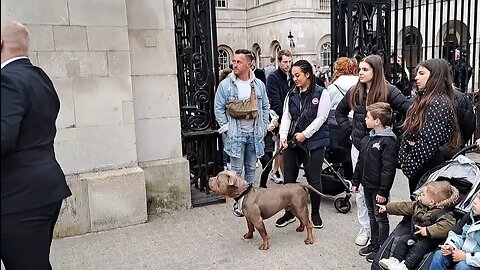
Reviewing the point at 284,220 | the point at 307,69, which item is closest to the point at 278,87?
the point at 307,69

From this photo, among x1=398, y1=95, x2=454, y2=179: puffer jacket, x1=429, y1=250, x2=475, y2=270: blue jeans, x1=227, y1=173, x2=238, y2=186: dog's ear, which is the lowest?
x1=429, y1=250, x2=475, y2=270: blue jeans

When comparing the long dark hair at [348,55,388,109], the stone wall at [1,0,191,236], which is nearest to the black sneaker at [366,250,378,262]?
the long dark hair at [348,55,388,109]

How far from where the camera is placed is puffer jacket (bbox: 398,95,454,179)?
3.71m

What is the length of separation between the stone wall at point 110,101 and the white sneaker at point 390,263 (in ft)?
9.45

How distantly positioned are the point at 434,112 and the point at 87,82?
11.3 feet

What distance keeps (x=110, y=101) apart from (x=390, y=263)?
332 cm

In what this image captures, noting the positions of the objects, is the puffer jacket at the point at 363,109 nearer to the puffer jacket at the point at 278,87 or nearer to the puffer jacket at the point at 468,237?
the puffer jacket at the point at 468,237

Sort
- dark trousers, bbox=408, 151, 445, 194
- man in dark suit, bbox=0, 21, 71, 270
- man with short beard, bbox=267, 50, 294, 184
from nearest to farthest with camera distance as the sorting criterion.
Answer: man in dark suit, bbox=0, 21, 71, 270 → dark trousers, bbox=408, 151, 445, 194 → man with short beard, bbox=267, 50, 294, 184

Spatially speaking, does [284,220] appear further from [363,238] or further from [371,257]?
[371,257]

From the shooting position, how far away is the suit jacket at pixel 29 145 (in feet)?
7.58

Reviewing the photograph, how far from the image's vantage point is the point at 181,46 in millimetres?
5820

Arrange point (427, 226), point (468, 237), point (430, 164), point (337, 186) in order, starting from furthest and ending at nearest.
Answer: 1. point (337, 186)
2. point (430, 164)
3. point (427, 226)
4. point (468, 237)

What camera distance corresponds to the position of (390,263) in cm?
334

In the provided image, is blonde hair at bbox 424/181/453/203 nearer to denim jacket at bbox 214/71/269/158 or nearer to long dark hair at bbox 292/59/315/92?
long dark hair at bbox 292/59/315/92
